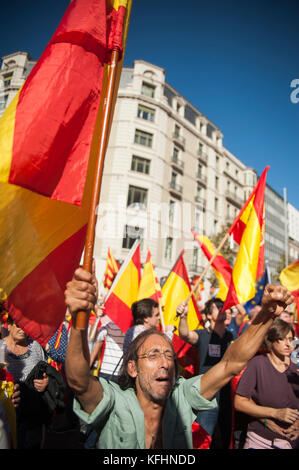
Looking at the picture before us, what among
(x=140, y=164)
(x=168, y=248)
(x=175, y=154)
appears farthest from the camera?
(x=175, y=154)

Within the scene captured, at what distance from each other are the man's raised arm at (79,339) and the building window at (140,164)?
21.5 metres

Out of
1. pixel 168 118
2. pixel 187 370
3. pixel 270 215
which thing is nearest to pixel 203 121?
pixel 168 118

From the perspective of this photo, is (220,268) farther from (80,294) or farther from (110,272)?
(80,294)

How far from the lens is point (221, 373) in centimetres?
179

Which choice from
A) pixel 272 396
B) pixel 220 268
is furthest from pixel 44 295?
pixel 220 268

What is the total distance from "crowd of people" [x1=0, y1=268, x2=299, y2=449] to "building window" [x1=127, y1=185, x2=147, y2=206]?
17.8m

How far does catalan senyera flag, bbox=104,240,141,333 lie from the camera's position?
412 cm

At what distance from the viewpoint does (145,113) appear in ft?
78.0

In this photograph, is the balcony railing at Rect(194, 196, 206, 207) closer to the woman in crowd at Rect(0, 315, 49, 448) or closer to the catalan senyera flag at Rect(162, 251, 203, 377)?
the catalan senyera flag at Rect(162, 251, 203, 377)

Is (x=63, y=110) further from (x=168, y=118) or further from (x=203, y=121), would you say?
(x=203, y=121)

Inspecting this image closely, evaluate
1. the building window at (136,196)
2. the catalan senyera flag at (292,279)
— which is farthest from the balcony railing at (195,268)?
the catalan senyera flag at (292,279)

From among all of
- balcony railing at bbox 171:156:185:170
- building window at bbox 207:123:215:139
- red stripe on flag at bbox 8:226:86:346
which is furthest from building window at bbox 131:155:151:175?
red stripe on flag at bbox 8:226:86:346

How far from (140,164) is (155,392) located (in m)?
21.9
